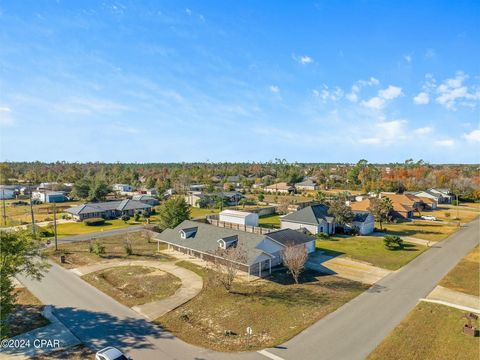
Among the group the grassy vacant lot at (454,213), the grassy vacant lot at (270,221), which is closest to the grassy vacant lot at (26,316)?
the grassy vacant lot at (270,221)

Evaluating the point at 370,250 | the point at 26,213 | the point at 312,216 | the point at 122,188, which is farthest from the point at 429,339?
the point at 122,188

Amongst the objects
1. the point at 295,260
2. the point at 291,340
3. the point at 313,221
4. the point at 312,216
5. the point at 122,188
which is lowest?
the point at 291,340

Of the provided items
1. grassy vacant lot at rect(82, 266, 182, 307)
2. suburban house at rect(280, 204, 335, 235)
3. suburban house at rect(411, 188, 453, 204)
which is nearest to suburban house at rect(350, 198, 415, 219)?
suburban house at rect(280, 204, 335, 235)

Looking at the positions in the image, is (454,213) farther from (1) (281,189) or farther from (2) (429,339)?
(2) (429,339)

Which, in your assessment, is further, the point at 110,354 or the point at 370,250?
the point at 370,250

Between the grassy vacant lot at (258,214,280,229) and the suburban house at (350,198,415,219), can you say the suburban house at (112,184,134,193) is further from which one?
the suburban house at (350,198,415,219)

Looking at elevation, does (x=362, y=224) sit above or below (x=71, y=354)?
above

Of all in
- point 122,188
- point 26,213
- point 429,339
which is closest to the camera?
point 429,339
